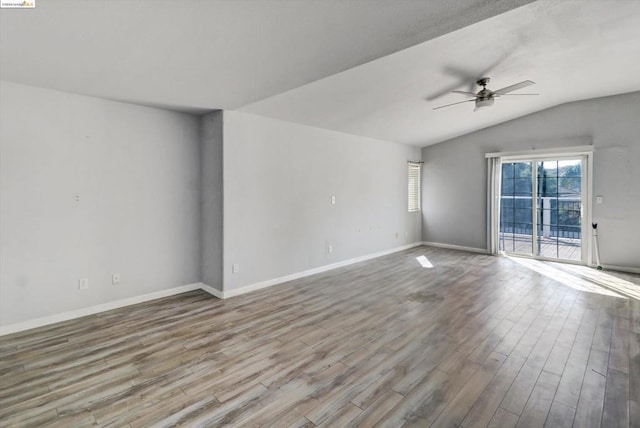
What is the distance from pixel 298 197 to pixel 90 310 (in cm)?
309

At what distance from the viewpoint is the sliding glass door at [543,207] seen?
6008mm

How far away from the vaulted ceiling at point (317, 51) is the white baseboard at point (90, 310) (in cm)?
243

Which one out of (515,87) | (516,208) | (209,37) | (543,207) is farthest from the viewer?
(516,208)

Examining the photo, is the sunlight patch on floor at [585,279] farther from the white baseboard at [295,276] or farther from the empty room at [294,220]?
the white baseboard at [295,276]

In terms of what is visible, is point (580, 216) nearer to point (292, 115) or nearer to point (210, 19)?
point (292, 115)

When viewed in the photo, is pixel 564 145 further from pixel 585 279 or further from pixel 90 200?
pixel 90 200

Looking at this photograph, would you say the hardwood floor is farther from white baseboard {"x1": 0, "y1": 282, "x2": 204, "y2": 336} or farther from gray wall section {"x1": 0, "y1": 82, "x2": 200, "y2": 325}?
gray wall section {"x1": 0, "y1": 82, "x2": 200, "y2": 325}

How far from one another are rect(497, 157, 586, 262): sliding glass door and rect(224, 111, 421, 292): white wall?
2451 mm

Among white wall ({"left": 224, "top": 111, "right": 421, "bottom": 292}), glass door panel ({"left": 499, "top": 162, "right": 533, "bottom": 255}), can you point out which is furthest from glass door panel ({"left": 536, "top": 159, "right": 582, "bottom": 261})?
white wall ({"left": 224, "top": 111, "right": 421, "bottom": 292})

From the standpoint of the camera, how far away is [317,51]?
93.6 inches

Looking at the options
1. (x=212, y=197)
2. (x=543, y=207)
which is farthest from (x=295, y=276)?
(x=543, y=207)

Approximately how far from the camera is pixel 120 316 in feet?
11.5

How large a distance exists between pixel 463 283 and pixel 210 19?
186 inches

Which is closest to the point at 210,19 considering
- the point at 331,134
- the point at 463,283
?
the point at 331,134
